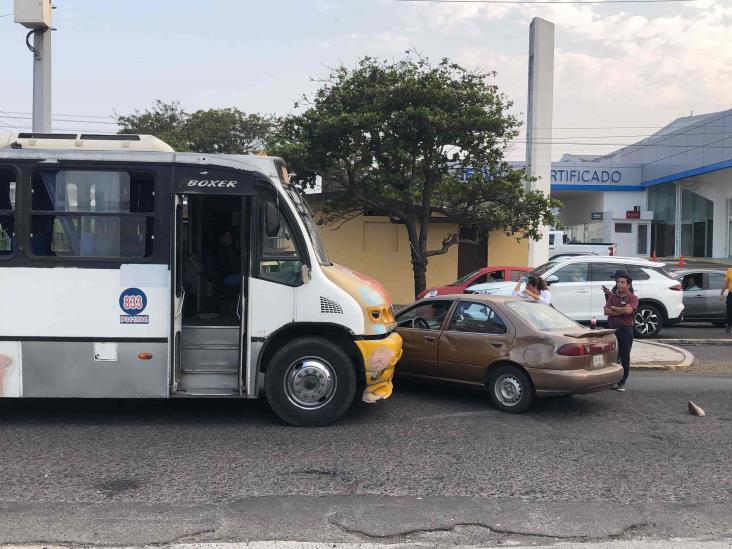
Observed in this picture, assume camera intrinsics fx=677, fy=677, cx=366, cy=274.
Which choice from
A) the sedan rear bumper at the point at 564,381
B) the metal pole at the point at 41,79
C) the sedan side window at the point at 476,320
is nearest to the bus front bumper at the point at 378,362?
the sedan side window at the point at 476,320

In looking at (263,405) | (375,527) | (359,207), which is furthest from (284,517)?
(359,207)

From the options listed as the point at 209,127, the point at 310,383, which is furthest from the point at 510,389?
the point at 209,127

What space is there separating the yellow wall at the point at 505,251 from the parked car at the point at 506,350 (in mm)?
14097

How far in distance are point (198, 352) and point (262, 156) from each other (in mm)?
2240

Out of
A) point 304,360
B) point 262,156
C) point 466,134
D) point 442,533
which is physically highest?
point 466,134

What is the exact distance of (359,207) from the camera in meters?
20.1

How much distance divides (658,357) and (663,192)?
110ft

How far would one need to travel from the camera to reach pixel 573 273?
15.6m

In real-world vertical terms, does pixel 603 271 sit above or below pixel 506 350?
above

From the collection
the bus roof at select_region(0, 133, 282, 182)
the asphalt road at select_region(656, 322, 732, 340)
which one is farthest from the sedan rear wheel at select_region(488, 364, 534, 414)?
the asphalt road at select_region(656, 322, 732, 340)

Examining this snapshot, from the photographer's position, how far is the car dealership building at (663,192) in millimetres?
37000

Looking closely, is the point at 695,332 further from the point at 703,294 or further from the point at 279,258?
the point at 279,258

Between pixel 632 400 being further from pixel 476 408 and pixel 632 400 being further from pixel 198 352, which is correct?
pixel 198 352

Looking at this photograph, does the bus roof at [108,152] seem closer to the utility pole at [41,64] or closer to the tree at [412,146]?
the utility pole at [41,64]
